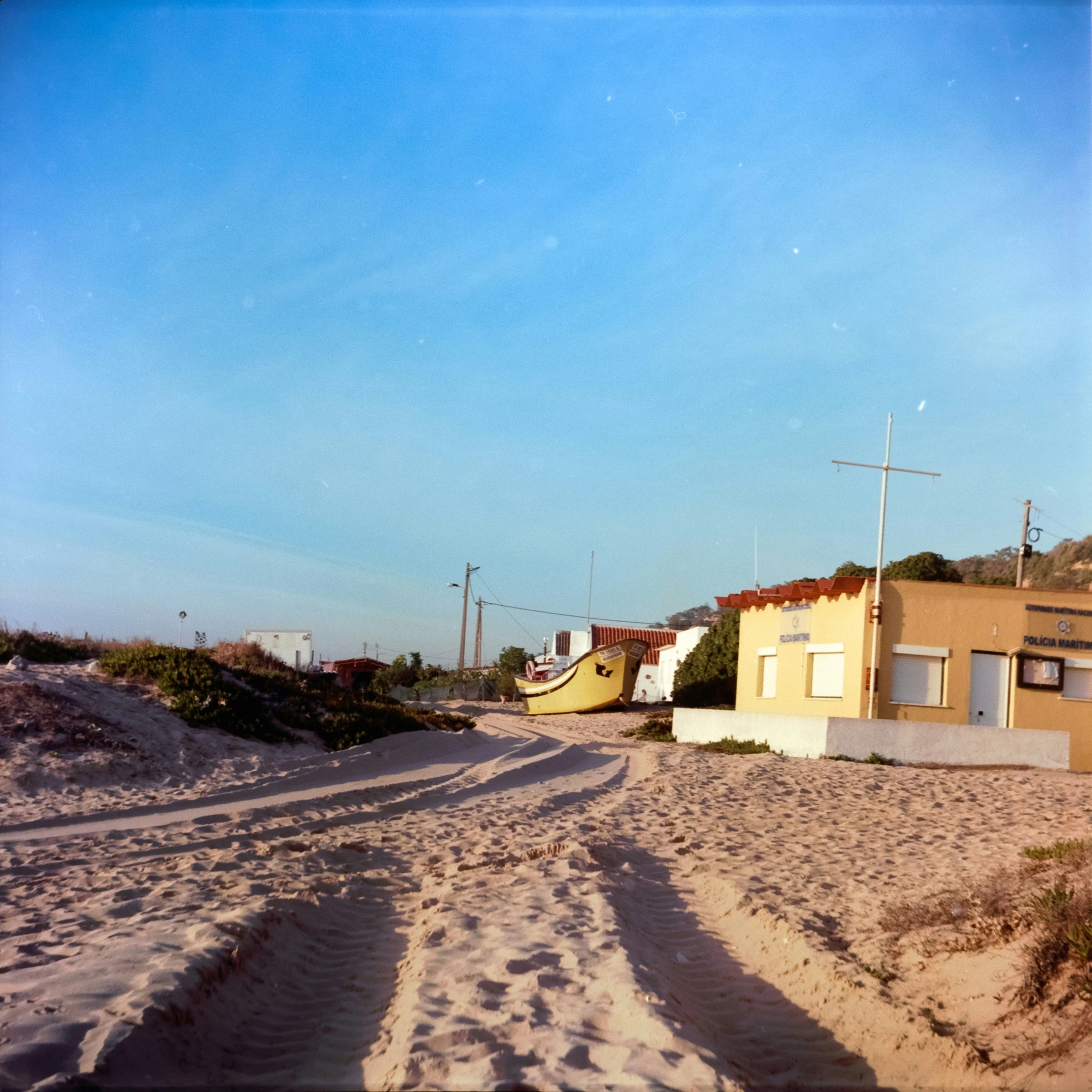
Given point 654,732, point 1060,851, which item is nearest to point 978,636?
point 654,732

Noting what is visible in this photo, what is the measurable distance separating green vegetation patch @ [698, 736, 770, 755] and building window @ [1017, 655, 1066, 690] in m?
6.14

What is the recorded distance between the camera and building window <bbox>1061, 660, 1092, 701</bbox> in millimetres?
20688

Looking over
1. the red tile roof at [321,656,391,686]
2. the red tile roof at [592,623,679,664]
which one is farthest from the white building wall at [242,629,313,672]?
the red tile roof at [592,623,679,664]

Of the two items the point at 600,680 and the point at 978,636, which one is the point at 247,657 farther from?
the point at 978,636

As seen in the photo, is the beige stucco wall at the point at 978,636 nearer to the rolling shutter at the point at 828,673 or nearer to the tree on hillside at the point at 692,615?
the rolling shutter at the point at 828,673

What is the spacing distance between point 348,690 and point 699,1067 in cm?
1820

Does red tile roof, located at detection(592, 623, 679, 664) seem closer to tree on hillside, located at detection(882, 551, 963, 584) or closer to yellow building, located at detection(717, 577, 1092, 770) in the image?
tree on hillside, located at detection(882, 551, 963, 584)

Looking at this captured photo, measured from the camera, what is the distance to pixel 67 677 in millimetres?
14016

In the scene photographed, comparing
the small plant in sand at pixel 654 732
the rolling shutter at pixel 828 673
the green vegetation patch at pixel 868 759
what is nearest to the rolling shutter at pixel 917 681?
the rolling shutter at pixel 828 673

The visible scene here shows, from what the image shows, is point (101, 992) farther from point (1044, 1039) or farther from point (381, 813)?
point (381, 813)

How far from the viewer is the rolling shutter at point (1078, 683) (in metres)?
20.7

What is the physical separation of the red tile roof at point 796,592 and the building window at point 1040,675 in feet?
13.1

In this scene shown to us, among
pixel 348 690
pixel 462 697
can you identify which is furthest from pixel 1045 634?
pixel 462 697

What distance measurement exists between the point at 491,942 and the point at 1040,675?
1912cm
